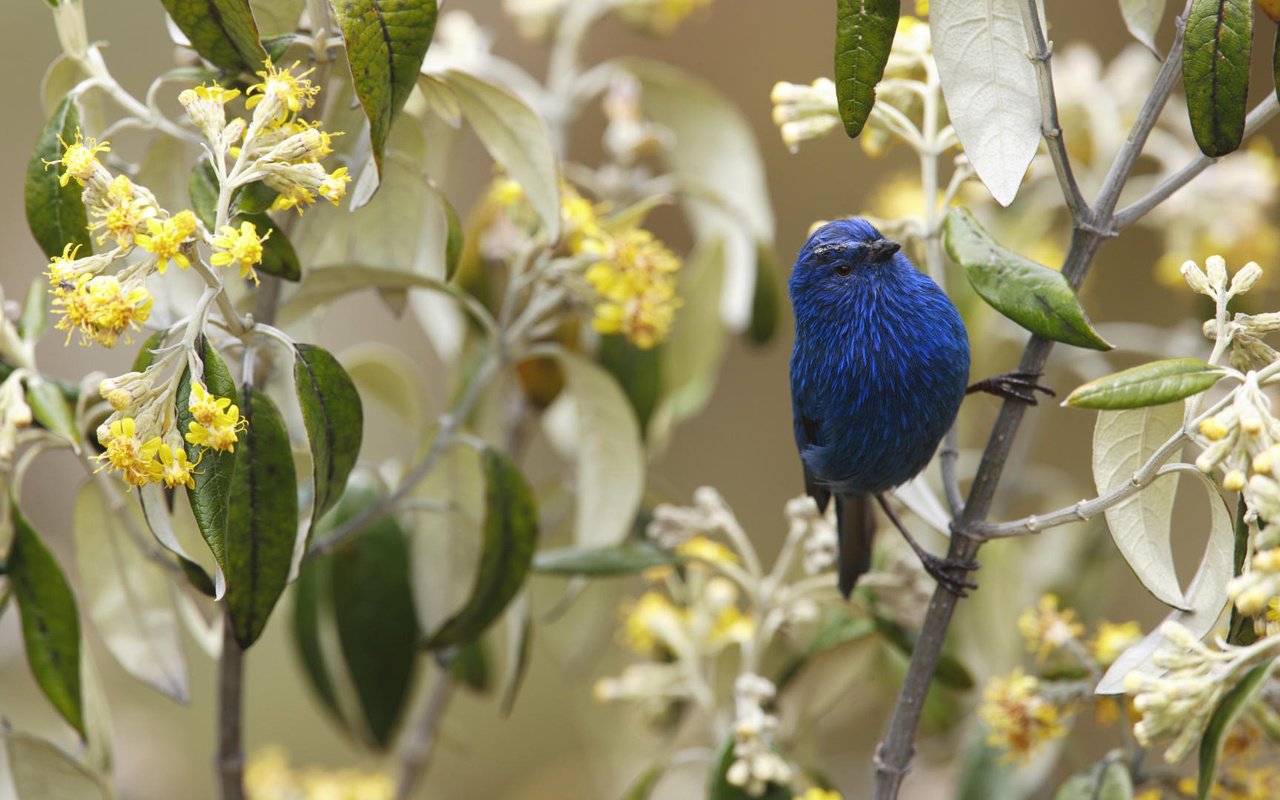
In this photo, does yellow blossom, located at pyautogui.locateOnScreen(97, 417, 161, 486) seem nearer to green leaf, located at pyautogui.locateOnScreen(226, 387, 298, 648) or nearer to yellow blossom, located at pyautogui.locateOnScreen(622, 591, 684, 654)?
green leaf, located at pyautogui.locateOnScreen(226, 387, 298, 648)

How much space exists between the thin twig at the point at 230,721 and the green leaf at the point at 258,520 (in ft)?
0.99

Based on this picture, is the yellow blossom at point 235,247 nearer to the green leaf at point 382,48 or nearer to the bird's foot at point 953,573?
the green leaf at point 382,48

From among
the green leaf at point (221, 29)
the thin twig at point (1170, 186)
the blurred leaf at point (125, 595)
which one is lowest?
the blurred leaf at point (125, 595)

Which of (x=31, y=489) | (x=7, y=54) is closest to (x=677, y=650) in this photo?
(x=31, y=489)

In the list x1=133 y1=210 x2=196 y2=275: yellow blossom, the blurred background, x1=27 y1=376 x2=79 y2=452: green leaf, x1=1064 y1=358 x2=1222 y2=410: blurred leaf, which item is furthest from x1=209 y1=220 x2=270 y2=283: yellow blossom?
the blurred background

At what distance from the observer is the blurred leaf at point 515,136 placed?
1.38m

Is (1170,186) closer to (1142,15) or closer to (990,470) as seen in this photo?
(1142,15)

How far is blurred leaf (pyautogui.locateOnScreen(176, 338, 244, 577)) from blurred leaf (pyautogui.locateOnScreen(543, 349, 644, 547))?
0.65 m

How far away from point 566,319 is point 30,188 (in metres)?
0.74

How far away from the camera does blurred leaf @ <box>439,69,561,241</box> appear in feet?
4.53

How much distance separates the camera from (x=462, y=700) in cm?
373

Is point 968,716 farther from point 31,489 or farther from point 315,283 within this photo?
point 31,489

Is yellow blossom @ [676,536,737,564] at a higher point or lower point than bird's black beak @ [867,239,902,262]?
lower

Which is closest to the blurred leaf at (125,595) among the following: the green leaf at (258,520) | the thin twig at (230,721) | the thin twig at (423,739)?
the thin twig at (230,721)
